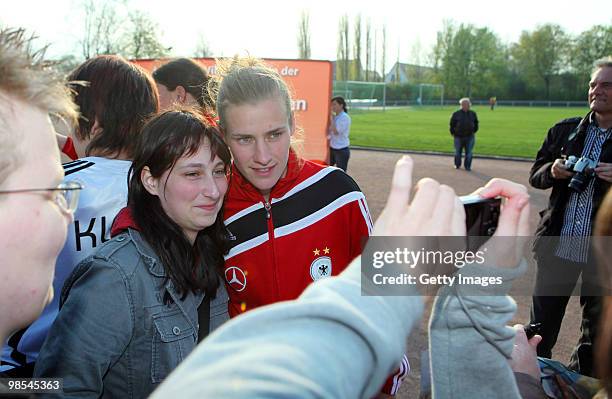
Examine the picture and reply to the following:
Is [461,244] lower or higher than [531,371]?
higher

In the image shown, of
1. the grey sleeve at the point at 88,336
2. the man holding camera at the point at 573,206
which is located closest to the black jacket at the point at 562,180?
the man holding camera at the point at 573,206

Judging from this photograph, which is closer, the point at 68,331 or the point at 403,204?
the point at 403,204

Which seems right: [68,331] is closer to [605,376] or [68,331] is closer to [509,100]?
[605,376]

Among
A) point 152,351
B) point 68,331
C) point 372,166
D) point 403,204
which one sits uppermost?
point 403,204

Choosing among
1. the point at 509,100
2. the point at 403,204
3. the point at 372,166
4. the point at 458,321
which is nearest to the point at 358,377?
the point at 403,204

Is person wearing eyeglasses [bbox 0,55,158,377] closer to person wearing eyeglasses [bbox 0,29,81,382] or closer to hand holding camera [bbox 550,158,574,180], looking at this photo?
person wearing eyeglasses [bbox 0,29,81,382]

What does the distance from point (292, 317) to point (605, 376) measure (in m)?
0.96

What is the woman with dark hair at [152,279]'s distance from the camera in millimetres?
1568

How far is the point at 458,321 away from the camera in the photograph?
0.99m

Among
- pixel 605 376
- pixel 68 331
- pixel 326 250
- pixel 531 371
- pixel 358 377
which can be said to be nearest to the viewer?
pixel 358 377

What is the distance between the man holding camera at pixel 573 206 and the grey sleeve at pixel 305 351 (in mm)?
3307

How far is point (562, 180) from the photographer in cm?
379

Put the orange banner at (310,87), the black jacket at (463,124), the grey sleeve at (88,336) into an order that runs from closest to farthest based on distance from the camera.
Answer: the grey sleeve at (88,336) < the orange banner at (310,87) < the black jacket at (463,124)

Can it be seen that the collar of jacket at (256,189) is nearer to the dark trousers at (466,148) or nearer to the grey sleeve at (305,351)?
A: the grey sleeve at (305,351)
